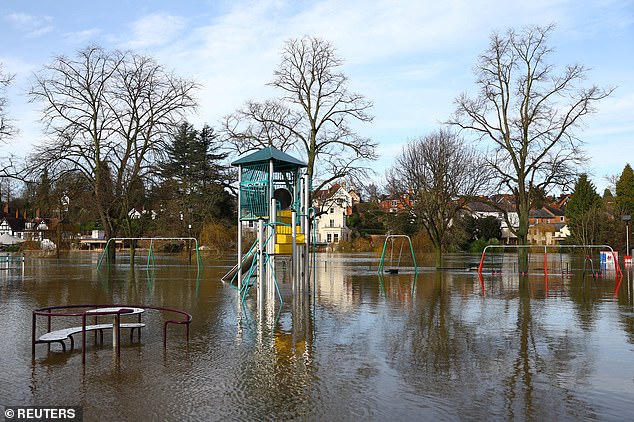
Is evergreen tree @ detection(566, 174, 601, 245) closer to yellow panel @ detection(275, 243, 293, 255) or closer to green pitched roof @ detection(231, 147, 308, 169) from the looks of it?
green pitched roof @ detection(231, 147, 308, 169)

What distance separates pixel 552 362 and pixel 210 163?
62.8 m

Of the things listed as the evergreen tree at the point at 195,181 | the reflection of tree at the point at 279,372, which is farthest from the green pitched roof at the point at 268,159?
the evergreen tree at the point at 195,181

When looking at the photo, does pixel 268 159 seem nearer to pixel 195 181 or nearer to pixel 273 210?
pixel 273 210

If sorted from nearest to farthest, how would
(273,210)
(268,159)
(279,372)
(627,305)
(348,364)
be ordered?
(279,372)
(348,364)
(627,305)
(273,210)
(268,159)

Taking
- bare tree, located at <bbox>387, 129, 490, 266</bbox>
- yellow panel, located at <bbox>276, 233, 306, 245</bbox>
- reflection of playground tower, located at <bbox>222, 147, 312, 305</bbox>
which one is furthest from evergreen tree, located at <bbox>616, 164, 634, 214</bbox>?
yellow panel, located at <bbox>276, 233, 306, 245</bbox>

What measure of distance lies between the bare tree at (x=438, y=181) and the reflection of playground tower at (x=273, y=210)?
17.7 m

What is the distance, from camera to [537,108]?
29891 millimetres

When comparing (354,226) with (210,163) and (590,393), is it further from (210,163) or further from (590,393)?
(590,393)

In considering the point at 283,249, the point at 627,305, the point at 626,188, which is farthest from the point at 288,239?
the point at 626,188

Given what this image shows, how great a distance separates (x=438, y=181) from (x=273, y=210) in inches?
917

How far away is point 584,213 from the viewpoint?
65.0 metres

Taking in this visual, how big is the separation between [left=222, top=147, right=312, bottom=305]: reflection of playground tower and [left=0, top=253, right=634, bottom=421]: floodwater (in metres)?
2.15

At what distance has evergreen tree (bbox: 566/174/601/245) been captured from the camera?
59.8 meters

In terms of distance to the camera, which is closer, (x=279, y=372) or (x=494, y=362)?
(x=279, y=372)
